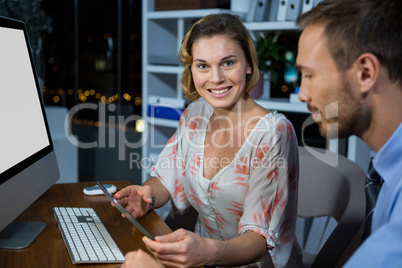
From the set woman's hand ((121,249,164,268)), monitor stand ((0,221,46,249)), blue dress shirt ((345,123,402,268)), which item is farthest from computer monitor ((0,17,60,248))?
blue dress shirt ((345,123,402,268))

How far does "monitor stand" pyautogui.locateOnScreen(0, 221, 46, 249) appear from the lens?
1085 mm

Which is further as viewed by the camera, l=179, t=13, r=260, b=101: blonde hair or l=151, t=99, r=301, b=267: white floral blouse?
l=179, t=13, r=260, b=101: blonde hair

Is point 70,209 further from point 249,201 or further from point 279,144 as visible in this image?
point 279,144

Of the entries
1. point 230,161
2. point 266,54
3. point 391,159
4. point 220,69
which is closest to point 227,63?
point 220,69

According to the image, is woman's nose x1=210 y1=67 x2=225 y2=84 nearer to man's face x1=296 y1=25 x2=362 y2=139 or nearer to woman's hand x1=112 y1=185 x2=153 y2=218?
woman's hand x1=112 y1=185 x2=153 y2=218

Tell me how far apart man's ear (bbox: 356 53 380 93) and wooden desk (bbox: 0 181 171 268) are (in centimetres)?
62

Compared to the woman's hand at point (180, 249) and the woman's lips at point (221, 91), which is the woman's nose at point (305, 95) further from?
the woman's lips at point (221, 91)

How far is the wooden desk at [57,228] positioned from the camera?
1015 mm

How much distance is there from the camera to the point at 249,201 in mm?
1410

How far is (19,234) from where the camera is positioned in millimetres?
1152

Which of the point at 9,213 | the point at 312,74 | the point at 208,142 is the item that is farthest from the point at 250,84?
the point at 9,213

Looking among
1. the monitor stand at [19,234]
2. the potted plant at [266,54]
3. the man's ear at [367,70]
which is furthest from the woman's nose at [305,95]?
the potted plant at [266,54]

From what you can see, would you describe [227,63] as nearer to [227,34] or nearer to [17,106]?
[227,34]

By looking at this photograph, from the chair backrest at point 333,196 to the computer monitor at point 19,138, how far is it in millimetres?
832
